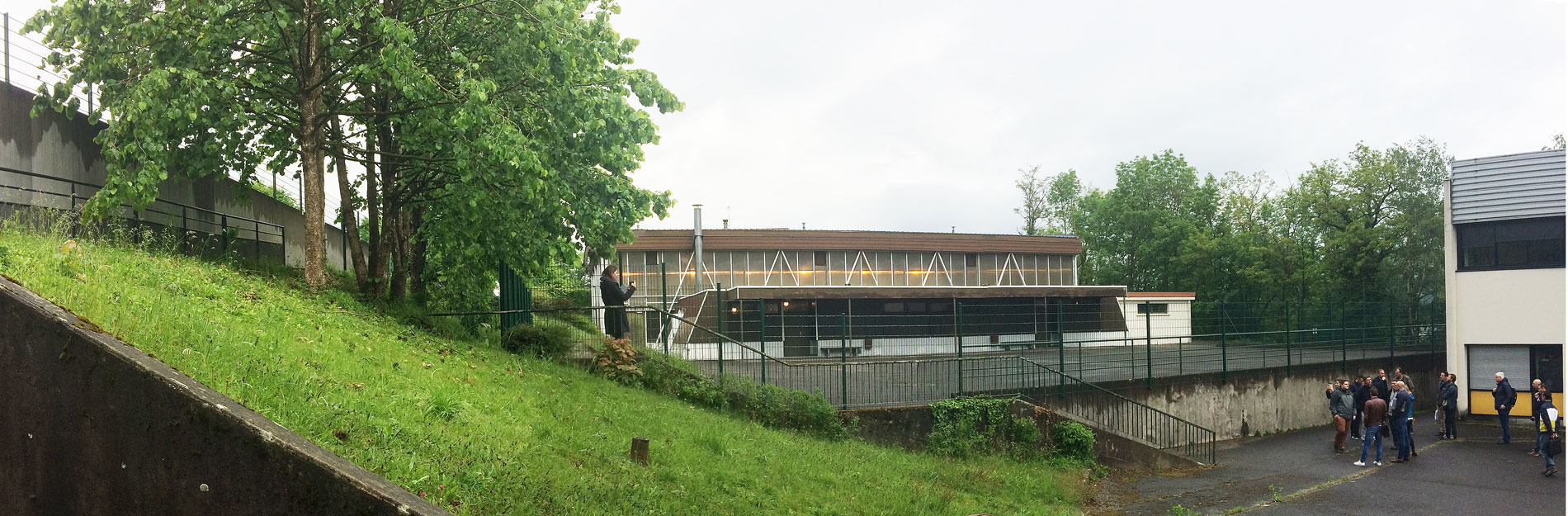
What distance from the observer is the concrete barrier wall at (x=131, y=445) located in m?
4.97

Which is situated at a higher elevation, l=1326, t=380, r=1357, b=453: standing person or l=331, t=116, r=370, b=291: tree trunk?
l=331, t=116, r=370, b=291: tree trunk

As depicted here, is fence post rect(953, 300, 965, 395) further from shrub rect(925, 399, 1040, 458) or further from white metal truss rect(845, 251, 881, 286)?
white metal truss rect(845, 251, 881, 286)

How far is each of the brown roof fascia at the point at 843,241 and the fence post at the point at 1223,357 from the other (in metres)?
17.8

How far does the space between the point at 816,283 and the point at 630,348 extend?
24.7 meters

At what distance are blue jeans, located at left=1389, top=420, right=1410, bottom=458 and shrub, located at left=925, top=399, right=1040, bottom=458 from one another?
7677 mm

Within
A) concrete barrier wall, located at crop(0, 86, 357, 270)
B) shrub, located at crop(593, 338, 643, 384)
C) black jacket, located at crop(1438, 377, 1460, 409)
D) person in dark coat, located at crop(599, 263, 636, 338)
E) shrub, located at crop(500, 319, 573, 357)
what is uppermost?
concrete barrier wall, located at crop(0, 86, 357, 270)

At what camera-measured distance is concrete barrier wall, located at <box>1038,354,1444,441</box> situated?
18.9 meters

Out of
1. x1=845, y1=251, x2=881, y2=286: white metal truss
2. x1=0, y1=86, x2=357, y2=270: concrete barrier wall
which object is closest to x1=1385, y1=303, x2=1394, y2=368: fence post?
x1=845, y1=251, x2=881, y2=286: white metal truss

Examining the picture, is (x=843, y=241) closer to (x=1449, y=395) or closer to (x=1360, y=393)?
(x=1360, y=393)

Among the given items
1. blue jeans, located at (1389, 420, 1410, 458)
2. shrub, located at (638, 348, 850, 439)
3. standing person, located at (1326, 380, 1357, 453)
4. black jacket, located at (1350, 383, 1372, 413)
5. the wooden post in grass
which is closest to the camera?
the wooden post in grass

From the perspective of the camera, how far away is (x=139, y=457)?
5062mm

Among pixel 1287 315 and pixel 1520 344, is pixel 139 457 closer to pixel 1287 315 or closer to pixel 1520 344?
pixel 1287 315

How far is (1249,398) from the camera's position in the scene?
873 inches

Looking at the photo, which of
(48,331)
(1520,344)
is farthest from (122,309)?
(1520,344)
